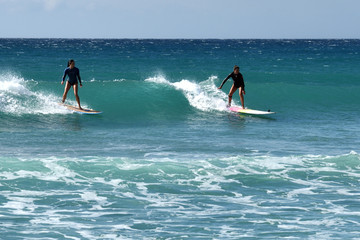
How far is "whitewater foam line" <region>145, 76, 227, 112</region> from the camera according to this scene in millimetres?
22625

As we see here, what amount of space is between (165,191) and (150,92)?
1529 cm

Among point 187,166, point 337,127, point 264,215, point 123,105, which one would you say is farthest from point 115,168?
point 123,105

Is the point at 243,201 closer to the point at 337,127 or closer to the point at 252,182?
the point at 252,182

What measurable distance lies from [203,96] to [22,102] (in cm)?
694

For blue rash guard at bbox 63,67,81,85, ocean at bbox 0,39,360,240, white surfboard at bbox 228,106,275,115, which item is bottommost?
ocean at bbox 0,39,360,240

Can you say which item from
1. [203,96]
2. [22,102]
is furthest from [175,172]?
[203,96]

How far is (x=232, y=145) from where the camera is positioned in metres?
15.2

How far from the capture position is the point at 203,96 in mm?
24406

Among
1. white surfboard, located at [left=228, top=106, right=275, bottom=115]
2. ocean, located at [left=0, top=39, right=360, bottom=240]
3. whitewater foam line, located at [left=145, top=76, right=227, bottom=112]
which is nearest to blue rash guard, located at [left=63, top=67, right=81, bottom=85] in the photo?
ocean, located at [left=0, top=39, right=360, bottom=240]

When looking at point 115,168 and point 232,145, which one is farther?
point 232,145

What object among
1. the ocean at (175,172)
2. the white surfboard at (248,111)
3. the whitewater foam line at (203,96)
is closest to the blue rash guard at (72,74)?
the ocean at (175,172)

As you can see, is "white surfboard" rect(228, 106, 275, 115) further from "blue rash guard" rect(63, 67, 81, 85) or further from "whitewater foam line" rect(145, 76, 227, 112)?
"blue rash guard" rect(63, 67, 81, 85)

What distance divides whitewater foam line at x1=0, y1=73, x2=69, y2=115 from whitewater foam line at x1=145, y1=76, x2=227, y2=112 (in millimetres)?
5313

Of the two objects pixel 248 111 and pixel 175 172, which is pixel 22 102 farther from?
pixel 175 172
